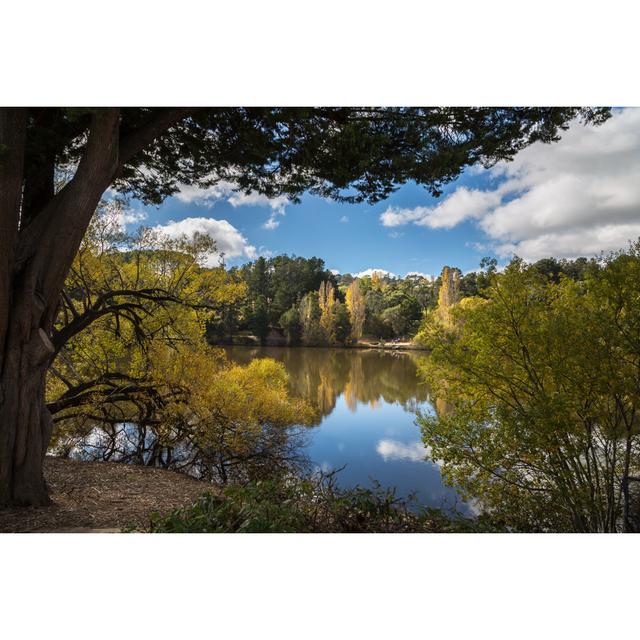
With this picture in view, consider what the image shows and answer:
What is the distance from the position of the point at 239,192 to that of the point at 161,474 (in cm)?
271

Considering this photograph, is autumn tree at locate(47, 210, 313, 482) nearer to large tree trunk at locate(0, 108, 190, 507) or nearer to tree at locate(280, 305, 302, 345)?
tree at locate(280, 305, 302, 345)

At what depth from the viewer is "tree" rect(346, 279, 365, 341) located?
13.7ft

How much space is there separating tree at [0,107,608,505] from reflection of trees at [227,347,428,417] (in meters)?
2.04

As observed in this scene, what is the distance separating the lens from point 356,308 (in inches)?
176

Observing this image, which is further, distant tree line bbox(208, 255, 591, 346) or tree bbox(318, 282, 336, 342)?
tree bbox(318, 282, 336, 342)

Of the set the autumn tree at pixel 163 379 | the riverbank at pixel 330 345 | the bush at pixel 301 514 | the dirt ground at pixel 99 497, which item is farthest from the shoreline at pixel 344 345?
the bush at pixel 301 514

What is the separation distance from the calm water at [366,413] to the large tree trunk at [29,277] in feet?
6.94

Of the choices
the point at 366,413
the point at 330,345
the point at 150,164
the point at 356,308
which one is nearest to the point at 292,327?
the point at 330,345

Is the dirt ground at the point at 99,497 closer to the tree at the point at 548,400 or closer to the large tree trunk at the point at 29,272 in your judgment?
the large tree trunk at the point at 29,272

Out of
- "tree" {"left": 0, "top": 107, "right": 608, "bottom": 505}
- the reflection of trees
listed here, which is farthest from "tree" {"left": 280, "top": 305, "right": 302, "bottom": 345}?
"tree" {"left": 0, "top": 107, "right": 608, "bottom": 505}

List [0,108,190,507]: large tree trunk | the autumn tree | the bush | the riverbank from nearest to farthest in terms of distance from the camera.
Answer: the bush
[0,108,190,507]: large tree trunk
the autumn tree
the riverbank

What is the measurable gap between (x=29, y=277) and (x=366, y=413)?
3319mm
